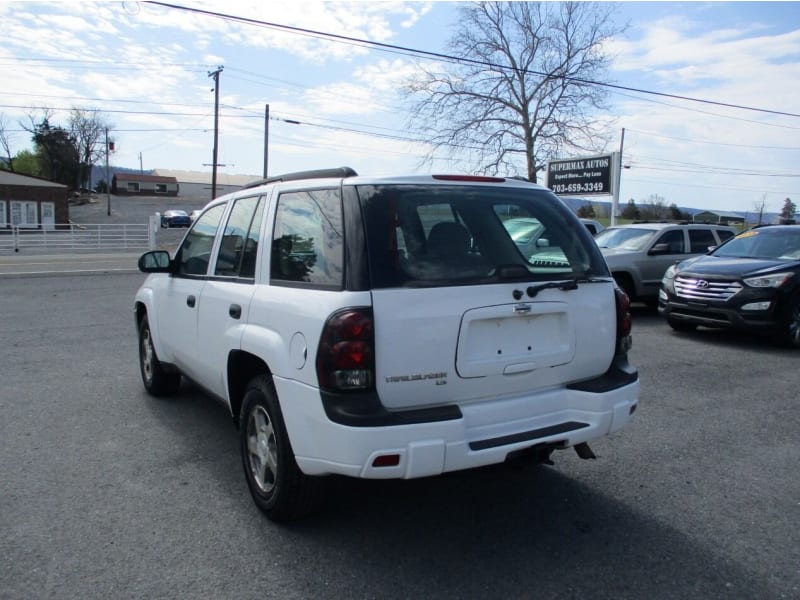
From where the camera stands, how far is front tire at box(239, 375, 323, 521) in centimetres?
323

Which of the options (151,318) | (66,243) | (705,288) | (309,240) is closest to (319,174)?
(309,240)

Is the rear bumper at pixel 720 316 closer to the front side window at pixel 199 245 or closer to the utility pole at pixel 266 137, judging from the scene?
the front side window at pixel 199 245

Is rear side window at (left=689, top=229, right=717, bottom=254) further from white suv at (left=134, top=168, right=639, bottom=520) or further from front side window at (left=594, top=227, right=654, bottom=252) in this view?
white suv at (left=134, top=168, right=639, bottom=520)

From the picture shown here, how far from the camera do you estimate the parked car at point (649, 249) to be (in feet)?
37.2

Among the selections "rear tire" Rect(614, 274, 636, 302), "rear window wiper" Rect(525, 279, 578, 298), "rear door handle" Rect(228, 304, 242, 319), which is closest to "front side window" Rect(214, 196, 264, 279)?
"rear door handle" Rect(228, 304, 242, 319)

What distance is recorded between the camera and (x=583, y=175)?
23.5 metres

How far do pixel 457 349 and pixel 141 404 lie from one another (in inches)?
149

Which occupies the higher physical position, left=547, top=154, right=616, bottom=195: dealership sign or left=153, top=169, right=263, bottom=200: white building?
left=153, top=169, right=263, bottom=200: white building

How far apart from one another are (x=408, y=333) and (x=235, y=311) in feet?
4.40

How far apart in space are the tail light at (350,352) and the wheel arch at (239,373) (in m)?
0.93

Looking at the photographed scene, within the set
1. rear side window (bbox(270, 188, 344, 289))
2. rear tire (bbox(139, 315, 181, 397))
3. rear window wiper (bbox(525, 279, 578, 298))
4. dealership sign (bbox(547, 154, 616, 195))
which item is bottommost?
rear tire (bbox(139, 315, 181, 397))

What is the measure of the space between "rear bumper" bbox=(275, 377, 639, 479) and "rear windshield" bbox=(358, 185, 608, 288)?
2.10 ft

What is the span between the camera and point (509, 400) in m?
3.16

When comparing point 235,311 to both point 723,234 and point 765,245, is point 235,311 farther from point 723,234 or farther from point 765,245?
point 723,234
